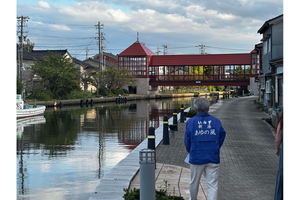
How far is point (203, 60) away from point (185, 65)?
11.5 ft

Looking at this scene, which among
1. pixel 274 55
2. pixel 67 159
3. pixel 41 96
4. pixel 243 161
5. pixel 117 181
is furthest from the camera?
pixel 41 96

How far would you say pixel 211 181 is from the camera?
5965mm

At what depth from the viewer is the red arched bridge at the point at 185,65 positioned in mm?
70750

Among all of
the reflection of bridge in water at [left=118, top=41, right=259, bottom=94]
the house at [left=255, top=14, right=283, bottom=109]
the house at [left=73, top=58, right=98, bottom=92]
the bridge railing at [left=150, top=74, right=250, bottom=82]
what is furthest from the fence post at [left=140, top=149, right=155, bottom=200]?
the bridge railing at [left=150, top=74, right=250, bottom=82]

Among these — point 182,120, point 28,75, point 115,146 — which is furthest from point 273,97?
point 28,75

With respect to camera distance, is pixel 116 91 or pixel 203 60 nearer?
pixel 116 91

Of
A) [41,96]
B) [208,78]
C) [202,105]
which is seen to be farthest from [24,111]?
[208,78]

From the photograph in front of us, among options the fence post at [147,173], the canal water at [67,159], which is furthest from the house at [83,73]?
the fence post at [147,173]

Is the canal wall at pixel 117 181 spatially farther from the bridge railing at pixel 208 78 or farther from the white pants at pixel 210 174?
the bridge railing at pixel 208 78

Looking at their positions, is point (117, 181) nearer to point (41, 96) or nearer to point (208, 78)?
point (41, 96)

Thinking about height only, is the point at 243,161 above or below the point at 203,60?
below

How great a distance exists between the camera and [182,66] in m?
74.8

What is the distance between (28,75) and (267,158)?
168 ft
